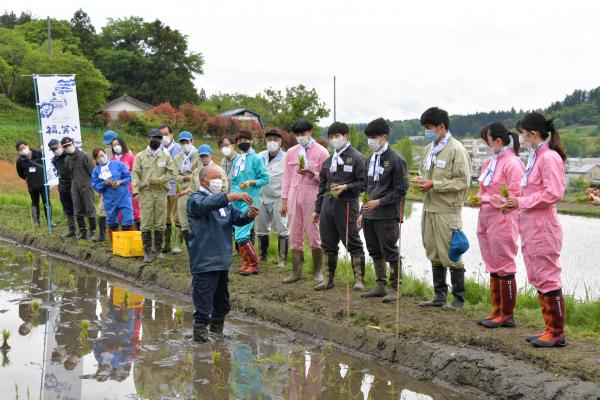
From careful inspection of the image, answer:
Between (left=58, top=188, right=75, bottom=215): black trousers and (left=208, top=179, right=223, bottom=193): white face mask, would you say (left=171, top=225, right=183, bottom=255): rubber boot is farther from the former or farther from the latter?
(left=208, top=179, right=223, bottom=193): white face mask

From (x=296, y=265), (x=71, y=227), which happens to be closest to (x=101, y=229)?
(x=71, y=227)

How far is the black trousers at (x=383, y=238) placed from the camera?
7742mm

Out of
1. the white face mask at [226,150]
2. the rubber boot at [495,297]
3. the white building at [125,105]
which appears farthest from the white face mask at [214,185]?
the white building at [125,105]

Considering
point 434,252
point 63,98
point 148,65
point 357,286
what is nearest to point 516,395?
point 434,252

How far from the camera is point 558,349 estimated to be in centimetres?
570

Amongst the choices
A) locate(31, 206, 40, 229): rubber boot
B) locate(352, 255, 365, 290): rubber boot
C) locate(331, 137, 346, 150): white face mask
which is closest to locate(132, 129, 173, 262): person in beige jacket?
locate(331, 137, 346, 150): white face mask

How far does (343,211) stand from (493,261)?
7.30 ft

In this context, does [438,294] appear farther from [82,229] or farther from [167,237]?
[82,229]

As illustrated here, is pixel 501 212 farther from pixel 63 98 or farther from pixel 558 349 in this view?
pixel 63 98

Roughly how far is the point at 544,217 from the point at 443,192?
1.49 metres

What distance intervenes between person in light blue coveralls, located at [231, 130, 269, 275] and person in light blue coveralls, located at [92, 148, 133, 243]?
2.33 meters

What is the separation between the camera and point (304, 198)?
29.1 ft

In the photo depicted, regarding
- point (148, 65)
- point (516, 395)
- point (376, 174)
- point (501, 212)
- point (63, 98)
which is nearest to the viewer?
point (516, 395)

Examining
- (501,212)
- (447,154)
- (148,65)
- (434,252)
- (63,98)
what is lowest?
(434,252)
